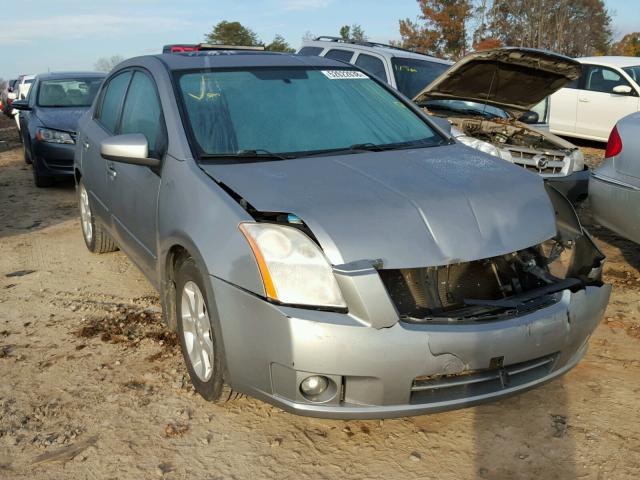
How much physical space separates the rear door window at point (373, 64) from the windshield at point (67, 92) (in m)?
4.06

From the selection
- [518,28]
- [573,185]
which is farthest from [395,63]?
[518,28]

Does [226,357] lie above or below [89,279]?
above

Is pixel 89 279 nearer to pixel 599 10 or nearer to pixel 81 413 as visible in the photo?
pixel 81 413

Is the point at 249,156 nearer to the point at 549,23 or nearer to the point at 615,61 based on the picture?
the point at 615,61

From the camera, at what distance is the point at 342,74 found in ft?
13.7

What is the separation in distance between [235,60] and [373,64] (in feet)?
13.4

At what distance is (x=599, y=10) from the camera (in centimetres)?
3647

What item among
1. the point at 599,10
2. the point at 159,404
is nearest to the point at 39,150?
the point at 159,404

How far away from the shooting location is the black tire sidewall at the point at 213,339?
2857mm

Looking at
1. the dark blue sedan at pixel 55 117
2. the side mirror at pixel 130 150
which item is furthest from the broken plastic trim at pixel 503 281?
the dark blue sedan at pixel 55 117

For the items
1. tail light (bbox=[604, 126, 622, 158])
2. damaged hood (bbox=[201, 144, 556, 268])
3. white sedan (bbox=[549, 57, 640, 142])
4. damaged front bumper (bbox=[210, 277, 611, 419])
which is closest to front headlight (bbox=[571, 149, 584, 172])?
tail light (bbox=[604, 126, 622, 158])

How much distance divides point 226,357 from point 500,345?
1.11 meters

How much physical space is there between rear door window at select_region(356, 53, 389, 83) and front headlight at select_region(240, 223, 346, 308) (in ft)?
17.4

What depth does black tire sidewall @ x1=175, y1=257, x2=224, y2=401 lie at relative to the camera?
286 cm
